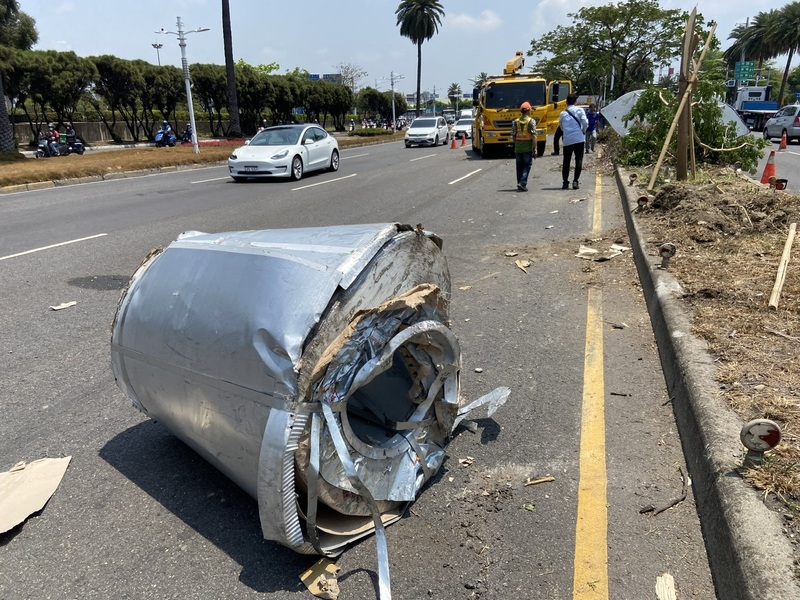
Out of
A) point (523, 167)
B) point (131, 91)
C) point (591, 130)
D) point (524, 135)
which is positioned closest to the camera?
point (524, 135)

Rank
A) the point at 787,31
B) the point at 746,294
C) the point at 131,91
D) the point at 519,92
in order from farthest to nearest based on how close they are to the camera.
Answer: the point at 787,31, the point at 131,91, the point at 519,92, the point at 746,294

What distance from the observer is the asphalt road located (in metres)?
2.38

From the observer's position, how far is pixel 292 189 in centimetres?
1470

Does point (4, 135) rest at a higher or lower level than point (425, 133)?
higher

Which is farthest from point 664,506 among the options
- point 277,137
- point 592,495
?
point 277,137

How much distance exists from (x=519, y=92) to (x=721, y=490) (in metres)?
20.1

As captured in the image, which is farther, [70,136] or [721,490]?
[70,136]

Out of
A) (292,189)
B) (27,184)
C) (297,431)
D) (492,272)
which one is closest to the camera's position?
(297,431)

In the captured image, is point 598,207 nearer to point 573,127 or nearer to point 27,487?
point 573,127

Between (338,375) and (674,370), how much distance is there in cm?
249

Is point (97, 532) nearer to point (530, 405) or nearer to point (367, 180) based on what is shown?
point (530, 405)

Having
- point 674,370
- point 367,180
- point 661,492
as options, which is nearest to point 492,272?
point 674,370

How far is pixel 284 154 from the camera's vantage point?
16453 millimetres

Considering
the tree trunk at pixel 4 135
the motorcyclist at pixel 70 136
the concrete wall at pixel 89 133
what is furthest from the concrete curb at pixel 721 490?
the concrete wall at pixel 89 133
